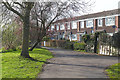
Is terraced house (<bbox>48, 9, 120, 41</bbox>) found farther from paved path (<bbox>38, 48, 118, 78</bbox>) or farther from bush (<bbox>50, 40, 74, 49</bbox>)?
paved path (<bbox>38, 48, 118, 78</bbox>)

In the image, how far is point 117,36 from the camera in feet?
52.2

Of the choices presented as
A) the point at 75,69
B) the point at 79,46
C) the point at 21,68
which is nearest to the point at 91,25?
the point at 79,46

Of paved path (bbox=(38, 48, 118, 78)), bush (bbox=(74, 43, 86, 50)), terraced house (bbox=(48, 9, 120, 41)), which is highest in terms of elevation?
terraced house (bbox=(48, 9, 120, 41))

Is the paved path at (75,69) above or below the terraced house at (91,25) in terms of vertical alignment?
below

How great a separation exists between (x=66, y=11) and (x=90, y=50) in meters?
5.69

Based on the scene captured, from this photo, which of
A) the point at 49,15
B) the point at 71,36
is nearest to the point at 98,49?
the point at 49,15

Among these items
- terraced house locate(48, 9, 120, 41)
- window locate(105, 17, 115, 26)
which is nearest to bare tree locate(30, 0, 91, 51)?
terraced house locate(48, 9, 120, 41)

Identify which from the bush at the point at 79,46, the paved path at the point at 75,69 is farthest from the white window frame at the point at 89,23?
the paved path at the point at 75,69

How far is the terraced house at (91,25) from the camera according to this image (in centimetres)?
2975

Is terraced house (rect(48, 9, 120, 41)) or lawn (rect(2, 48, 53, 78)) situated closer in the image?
lawn (rect(2, 48, 53, 78))

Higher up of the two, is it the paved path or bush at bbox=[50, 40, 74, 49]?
bush at bbox=[50, 40, 74, 49]

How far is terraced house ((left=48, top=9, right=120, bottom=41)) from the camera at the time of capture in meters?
29.7

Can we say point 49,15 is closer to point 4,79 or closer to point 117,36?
point 117,36

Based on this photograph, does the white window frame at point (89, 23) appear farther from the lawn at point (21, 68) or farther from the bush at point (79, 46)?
the lawn at point (21, 68)
